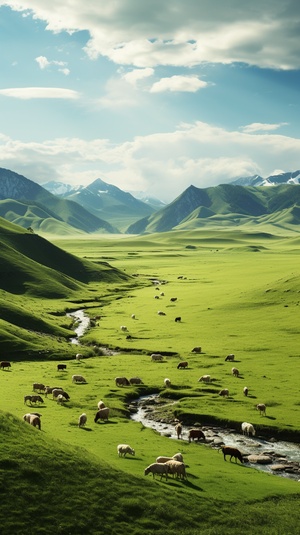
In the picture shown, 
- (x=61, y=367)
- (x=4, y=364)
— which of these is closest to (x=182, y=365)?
(x=61, y=367)

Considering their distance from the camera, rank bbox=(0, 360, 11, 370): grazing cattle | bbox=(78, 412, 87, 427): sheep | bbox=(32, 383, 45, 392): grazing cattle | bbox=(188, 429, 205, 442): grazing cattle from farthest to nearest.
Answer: bbox=(0, 360, 11, 370): grazing cattle, bbox=(32, 383, 45, 392): grazing cattle, bbox=(188, 429, 205, 442): grazing cattle, bbox=(78, 412, 87, 427): sheep

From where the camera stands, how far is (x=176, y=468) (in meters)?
39.9

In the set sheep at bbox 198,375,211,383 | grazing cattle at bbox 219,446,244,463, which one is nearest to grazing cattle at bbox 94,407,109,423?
grazing cattle at bbox 219,446,244,463

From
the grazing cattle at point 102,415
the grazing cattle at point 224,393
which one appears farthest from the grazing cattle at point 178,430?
the grazing cattle at point 224,393

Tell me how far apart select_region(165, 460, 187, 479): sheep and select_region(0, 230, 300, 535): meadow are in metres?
0.74

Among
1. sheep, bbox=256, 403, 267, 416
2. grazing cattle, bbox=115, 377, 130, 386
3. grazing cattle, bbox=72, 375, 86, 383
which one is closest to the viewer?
sheep, bbox=256, 403, 267, 416

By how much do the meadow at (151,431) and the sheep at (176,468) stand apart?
0.74 metres

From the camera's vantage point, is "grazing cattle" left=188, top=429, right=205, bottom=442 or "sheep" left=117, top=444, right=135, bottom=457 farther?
"grazing cattle" left=188, top=429, right=205, bottom=442

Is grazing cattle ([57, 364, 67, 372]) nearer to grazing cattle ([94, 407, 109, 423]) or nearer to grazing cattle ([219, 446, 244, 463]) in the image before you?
grazing cattle ([94, 407, 109, 423])

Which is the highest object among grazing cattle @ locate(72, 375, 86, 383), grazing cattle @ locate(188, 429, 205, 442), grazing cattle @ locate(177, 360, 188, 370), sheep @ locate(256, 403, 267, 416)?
grazing cattle @ locate(177, 360, 188, 370)

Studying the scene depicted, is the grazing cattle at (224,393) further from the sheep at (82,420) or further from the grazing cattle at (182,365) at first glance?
the sheep at (82,420)

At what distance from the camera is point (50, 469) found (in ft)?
117

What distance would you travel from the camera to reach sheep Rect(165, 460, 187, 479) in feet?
131

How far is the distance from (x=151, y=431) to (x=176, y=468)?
13.9m
